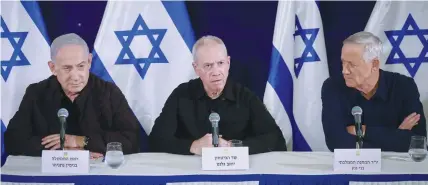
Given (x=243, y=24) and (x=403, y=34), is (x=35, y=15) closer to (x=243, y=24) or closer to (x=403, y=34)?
(x=243, y=24)

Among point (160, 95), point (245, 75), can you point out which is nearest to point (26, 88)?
point (160, 95)

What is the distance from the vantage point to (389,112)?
13.1ft

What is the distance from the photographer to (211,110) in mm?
4031

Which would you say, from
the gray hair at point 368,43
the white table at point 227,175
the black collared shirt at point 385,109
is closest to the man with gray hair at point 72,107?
the white table at point 227,175

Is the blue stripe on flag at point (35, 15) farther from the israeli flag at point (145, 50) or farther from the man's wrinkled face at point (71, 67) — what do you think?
the israeli flag at point (145, 50)

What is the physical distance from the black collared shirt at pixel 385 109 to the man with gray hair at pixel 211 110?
41 centimetres

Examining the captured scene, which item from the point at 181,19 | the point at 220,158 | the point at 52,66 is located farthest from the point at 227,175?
the point at 52,66

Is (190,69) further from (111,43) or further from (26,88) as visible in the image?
(26,88)

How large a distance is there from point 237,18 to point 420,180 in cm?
170

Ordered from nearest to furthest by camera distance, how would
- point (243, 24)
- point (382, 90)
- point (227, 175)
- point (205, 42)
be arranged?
Answer: point (227, 175)
point (382, 90)
point (205, 42)
point (243, 24)

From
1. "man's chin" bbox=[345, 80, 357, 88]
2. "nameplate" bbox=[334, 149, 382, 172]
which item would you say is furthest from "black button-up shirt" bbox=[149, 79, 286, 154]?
"nameplate" bbox=[334, 149, 382, 172]

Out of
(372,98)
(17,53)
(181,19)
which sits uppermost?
(181,19)

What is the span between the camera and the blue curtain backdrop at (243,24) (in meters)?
4.23

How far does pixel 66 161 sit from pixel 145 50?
1.12 metres
